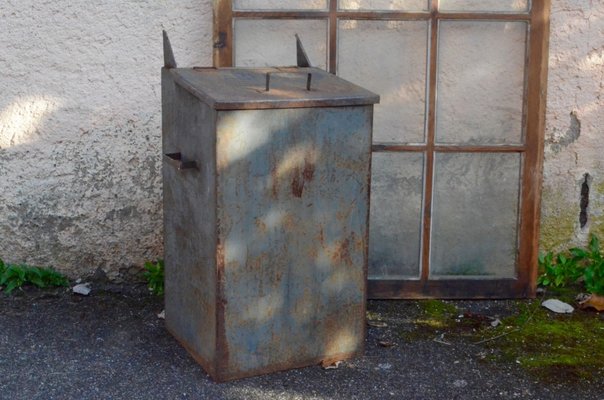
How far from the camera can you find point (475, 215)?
481 cm

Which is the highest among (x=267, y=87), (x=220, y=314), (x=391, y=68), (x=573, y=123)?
(x=391, y=68)

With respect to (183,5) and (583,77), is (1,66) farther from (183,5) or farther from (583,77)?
(583,77)

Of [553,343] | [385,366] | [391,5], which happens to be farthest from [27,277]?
[553,343]

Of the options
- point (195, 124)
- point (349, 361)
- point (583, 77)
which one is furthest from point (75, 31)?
point (583, 77)

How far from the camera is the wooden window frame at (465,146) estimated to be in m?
4.61

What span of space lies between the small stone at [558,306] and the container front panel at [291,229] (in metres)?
1.16

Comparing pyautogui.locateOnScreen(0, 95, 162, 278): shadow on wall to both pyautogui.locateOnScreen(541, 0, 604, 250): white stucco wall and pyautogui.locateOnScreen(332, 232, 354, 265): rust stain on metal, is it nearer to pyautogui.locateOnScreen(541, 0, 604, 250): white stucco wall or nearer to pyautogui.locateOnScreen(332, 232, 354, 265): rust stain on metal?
pyautogui.locateOnScreen(332, 232, 354, 265): rust stain on metal

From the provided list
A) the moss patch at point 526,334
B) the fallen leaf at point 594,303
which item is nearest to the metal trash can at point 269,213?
the moss patch at point 526,334

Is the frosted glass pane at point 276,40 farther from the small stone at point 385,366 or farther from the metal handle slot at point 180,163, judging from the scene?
the small stone at point 385,366

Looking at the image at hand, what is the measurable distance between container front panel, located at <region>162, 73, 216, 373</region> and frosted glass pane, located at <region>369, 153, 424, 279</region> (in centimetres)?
102

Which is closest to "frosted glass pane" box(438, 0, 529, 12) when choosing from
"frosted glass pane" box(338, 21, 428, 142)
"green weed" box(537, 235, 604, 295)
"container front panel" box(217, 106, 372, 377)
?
"frosted glass pane" box(338, 21, 428, 142)

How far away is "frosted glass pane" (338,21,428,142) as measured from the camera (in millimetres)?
4652

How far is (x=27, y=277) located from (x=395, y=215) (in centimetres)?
179

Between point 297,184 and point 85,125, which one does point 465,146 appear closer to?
point 297,184
